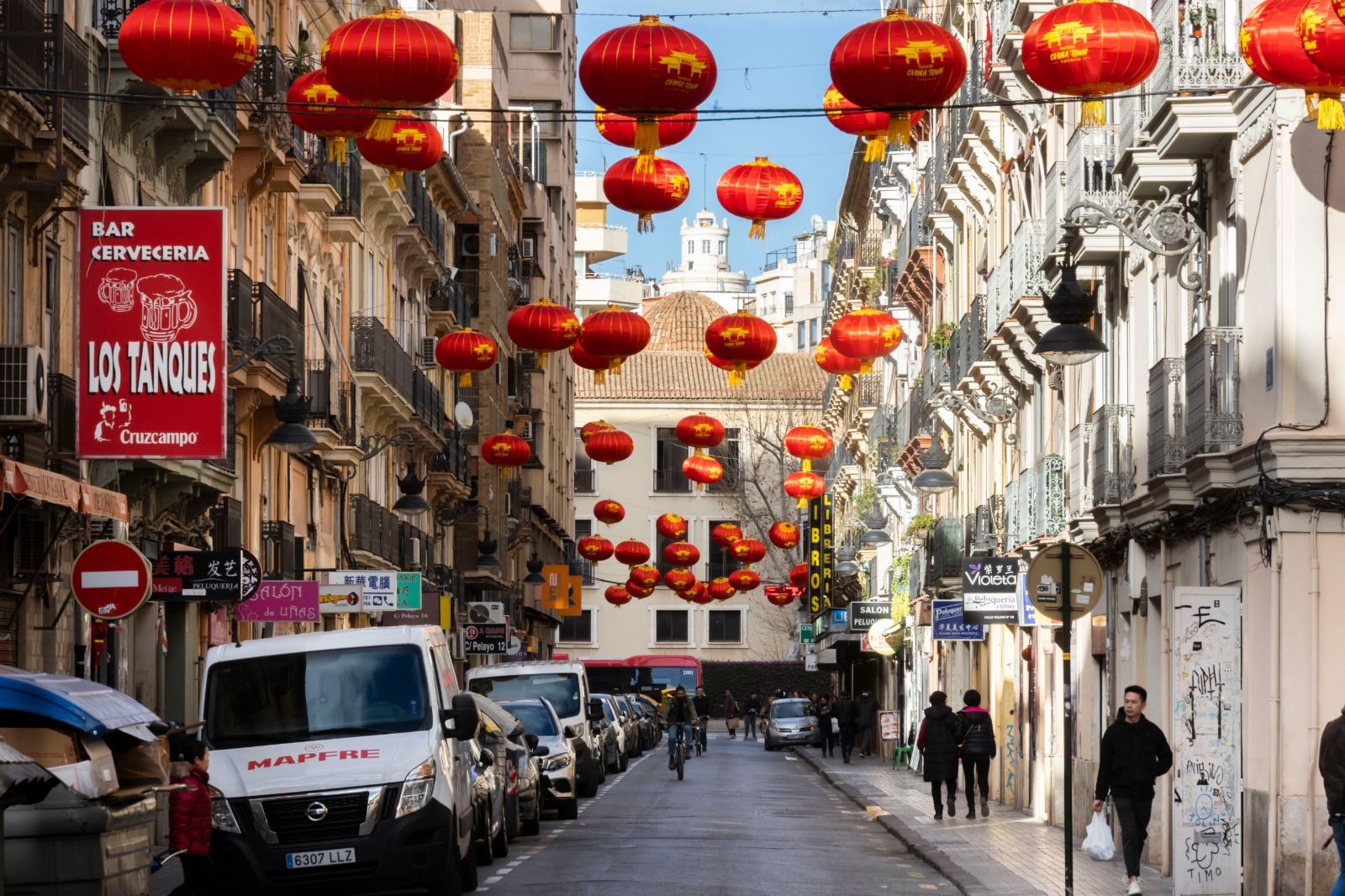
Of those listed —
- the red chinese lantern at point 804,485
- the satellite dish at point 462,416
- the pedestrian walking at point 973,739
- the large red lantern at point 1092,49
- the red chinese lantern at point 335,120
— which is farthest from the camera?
the satellite dish at point 462,416

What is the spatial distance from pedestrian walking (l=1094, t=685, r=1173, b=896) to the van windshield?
17.8ft

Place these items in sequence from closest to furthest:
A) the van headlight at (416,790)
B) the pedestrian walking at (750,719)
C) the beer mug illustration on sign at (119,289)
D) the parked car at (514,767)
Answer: the van headlight at (416,790)
the beer mug illustration on sign at (119,289)
the parked car at (514,767)
the pedestrian walking at (750,719)

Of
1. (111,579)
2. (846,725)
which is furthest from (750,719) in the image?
(111,579)

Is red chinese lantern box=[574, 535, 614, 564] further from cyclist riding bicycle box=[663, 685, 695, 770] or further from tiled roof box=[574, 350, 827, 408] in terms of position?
tiled roof box=[574, 350, 827, 408]

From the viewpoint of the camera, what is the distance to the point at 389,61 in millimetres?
17031

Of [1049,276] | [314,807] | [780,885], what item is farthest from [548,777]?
[314,807]

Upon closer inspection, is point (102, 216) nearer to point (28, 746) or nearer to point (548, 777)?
point (28, 746)

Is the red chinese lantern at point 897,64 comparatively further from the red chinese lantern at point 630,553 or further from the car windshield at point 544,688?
the red chinese lantern at point 630,553

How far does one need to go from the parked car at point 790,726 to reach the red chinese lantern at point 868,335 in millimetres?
33479

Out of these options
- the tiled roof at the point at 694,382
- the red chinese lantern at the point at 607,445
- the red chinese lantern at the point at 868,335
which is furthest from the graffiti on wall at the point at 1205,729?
the tiled roof at the point at 694,382

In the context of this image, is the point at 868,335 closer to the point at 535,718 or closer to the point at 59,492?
the point at 535,718

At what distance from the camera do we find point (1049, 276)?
1212 inches

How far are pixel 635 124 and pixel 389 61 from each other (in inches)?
202

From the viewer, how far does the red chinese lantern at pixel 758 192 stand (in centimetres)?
2423
